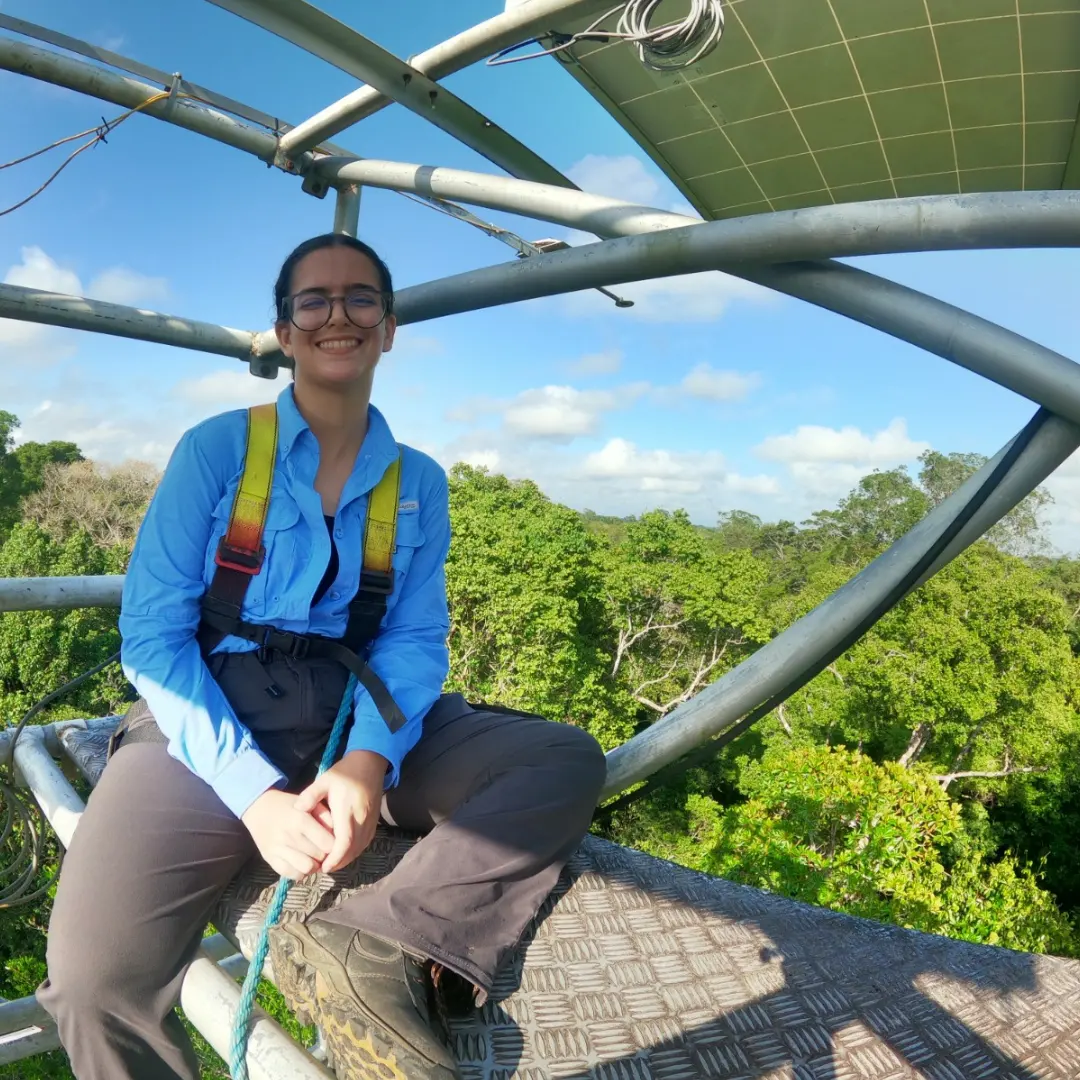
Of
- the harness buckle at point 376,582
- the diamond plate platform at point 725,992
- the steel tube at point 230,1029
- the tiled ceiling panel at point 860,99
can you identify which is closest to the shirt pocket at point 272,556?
the harness buckle at point 376,582

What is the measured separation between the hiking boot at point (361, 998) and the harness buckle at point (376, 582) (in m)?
0.56

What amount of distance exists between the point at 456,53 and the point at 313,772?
4.50ft

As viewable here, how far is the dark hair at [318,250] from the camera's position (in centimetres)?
151

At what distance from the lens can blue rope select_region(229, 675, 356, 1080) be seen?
0.94 m

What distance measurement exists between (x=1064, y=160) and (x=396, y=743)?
2709 mm

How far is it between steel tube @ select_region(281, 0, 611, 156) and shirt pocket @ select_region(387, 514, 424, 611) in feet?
2.85

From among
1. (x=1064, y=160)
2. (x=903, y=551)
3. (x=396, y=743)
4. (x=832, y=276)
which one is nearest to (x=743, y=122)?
(x=1064, y=160)

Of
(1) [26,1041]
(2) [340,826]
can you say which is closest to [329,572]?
(2) [340,826]

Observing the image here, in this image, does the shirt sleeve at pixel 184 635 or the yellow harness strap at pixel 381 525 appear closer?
the shirt sleeve at pixel 184 635

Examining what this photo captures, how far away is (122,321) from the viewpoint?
5.85 feet

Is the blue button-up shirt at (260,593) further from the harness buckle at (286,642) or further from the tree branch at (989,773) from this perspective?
the tree branch at (989,773)

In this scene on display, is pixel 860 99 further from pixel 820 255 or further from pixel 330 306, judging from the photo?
pixel 330 306

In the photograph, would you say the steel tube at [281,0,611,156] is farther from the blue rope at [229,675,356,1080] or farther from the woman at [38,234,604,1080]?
the blue rope at [229,675,356,1080]

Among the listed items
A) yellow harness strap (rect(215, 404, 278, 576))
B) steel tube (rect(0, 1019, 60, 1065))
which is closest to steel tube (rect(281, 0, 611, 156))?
yellow harness strap (rect(215, 404, 278, 576))
